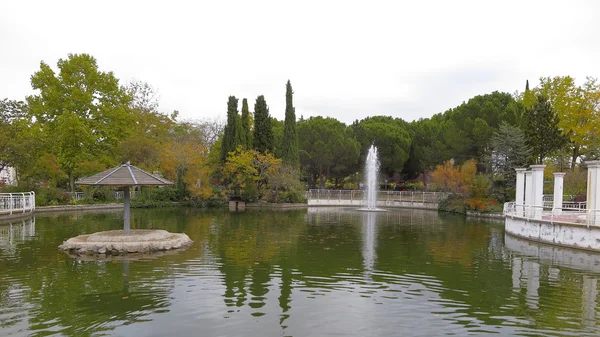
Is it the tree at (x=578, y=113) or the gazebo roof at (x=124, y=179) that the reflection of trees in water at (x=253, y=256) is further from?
the tree at (x=578, y=113)

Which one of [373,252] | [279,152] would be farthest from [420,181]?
[373,252]

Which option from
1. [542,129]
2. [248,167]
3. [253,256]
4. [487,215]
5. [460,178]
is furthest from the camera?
[248,167]

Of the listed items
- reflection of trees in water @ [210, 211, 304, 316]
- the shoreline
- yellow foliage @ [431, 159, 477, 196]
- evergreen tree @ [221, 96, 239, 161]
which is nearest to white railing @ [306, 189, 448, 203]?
the shoreline

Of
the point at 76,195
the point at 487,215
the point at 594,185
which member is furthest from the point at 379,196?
the point at 76,195

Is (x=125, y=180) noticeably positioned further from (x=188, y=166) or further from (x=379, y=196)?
(x=379, y=196)

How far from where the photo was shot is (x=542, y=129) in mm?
30594

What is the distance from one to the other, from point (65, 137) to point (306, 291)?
30.1 meters

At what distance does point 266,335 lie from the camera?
21.7 feet

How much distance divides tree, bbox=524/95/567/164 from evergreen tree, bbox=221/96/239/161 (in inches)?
909

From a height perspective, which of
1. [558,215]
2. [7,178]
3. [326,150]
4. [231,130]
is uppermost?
[231,130]

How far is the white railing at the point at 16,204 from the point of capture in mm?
22969

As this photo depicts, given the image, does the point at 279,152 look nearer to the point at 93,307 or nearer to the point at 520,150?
the point at 520,150

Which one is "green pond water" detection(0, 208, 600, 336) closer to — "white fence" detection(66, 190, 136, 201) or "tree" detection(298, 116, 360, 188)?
"white fence" detection(66, 190, 136, 201)

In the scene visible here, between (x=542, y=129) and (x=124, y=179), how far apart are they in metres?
28.0
